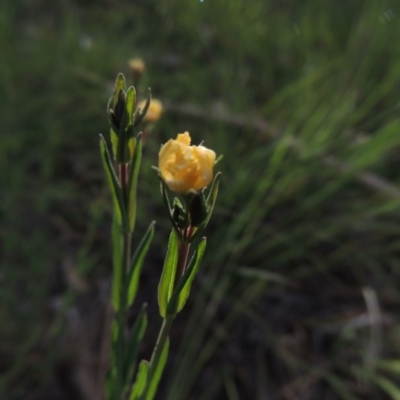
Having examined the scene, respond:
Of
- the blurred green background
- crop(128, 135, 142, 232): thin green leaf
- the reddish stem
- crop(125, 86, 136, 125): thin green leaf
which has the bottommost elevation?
the reddish stem

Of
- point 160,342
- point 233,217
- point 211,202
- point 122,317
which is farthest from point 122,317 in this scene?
point 233,217

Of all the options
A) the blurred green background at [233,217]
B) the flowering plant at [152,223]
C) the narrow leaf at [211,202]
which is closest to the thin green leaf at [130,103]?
the flowering plant at [152,223]

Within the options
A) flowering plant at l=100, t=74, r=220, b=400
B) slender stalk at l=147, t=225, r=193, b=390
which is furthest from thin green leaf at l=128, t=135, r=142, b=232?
slender stalk at l=147, t=225, r=193, b=390

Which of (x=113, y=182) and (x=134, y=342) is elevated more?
(x=113, y=182)

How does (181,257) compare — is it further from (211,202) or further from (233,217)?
(233,217)

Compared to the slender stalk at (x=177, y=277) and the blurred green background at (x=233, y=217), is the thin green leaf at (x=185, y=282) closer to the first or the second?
the slender stalk at (x=177, y=277)

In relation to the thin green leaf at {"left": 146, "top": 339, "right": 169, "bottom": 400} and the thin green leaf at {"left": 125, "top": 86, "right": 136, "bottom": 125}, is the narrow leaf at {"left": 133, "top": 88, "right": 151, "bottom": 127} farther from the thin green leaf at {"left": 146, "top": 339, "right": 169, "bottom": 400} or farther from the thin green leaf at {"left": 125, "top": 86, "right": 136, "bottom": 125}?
the thin green leaf at {"left": 146, "top": 339, "right": 169, "bottom": 400}

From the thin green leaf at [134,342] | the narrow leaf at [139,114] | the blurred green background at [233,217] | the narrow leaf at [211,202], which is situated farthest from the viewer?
the blurred green background at [233,217]
